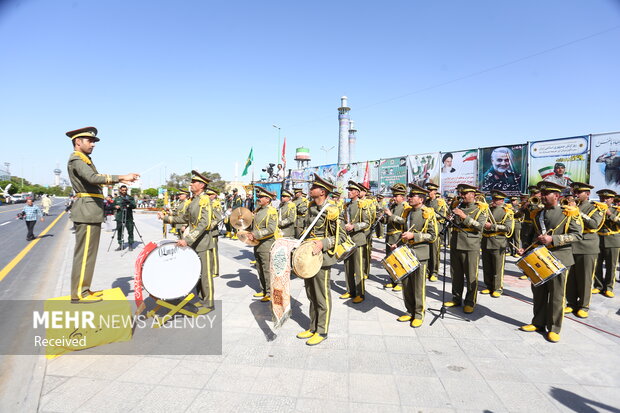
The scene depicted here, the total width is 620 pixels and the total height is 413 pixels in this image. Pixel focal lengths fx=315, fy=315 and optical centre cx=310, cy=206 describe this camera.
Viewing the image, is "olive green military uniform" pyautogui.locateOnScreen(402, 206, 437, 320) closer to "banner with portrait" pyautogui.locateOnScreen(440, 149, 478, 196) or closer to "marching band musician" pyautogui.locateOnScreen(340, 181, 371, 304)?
"marching band musician" pyautogui.locateOnScreen(340, 181, 371, 304)

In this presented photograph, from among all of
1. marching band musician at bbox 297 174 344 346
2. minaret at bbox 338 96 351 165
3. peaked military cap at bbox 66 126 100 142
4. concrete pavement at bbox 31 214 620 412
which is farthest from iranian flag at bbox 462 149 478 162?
minaret at bbox 338 96 351 165

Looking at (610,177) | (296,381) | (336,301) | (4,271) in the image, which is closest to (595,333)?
(336,301)

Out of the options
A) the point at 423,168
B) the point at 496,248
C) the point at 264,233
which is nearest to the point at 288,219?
the point at 264,233

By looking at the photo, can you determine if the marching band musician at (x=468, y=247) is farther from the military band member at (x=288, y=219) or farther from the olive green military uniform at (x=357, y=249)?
the military band member at (x=288, y=219)

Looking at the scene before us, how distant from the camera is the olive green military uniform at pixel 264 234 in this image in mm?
6290

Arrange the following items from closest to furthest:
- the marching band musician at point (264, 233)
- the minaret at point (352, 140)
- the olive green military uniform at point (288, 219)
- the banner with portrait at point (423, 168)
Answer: the marching band musician at point (264, 233), the olive green military uniform at point (288, 219), the banner with portrait at point (423, 168), the minaret at point (352, 140)

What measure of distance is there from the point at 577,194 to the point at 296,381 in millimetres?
6657

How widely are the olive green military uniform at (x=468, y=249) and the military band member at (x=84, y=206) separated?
572 centimetres

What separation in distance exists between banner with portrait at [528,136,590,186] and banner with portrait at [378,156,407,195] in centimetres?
597

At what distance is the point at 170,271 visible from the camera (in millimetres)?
4742

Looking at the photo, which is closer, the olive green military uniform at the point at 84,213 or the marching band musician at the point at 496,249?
the olive green military uniform at the point at 84,213

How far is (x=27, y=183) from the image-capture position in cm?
14412

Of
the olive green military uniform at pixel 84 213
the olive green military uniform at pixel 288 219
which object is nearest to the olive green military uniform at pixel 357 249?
the olive green military uniform at pixel 288 219

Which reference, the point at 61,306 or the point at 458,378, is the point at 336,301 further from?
the point at 61,306
